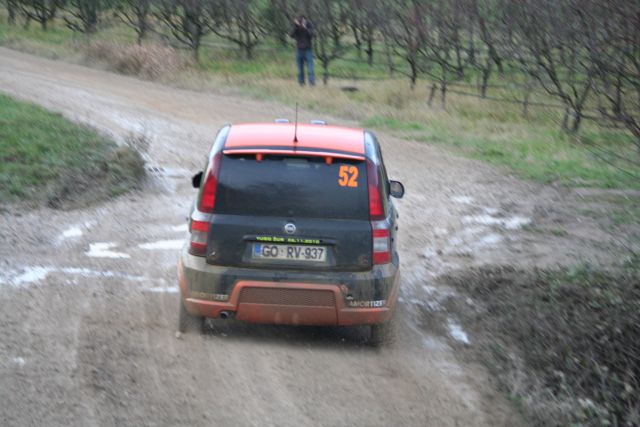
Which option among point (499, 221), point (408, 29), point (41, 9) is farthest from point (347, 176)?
point (41, 9)

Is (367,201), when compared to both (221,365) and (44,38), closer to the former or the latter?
(221,365)

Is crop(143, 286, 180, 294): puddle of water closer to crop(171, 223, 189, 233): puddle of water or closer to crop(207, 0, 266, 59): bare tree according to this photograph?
crop(171, 223, 189, 233): puddle of water

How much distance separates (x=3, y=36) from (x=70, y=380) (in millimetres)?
30142

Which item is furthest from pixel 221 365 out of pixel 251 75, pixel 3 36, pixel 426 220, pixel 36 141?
pixel 3 36

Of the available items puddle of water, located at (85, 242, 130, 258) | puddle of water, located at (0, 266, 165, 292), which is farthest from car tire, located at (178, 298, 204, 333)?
puddle of water, located at (85, 242, 130, 258)

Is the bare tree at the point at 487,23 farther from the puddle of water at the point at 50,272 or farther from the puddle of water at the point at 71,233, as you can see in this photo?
the puddle of water at the point at 50,272

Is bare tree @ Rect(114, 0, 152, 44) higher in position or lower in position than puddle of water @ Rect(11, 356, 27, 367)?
lower

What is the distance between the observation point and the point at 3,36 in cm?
3366

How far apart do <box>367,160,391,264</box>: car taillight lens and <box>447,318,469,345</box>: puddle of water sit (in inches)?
43.5

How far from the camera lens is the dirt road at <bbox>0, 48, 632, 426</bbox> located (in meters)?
6.05

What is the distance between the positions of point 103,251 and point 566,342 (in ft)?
17.7

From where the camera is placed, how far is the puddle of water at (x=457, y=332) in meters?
7.71

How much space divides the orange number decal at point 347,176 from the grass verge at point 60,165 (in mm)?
5954

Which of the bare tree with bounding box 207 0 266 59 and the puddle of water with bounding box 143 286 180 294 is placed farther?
the bare tree with bounding box 207 0 266 59
